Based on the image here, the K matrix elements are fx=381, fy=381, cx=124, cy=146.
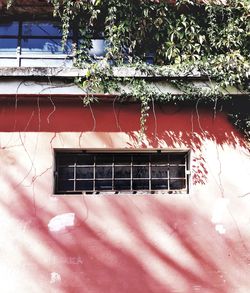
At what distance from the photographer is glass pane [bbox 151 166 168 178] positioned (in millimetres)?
5180

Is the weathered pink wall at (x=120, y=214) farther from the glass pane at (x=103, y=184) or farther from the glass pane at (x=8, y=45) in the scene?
the glass pane at (x=8, y=45)

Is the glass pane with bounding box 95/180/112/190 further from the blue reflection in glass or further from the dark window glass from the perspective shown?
the blue reflection in glass

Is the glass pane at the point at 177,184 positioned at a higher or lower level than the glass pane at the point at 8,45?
lower

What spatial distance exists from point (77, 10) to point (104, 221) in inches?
115

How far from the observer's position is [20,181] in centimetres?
493

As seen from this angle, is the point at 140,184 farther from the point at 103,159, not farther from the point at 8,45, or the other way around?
the point at 8,45

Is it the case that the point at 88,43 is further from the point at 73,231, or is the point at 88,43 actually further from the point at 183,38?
the point at 73,231

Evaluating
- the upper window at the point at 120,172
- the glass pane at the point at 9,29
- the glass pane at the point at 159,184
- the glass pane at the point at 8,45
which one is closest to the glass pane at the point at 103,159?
the upper window at the point at 120,172

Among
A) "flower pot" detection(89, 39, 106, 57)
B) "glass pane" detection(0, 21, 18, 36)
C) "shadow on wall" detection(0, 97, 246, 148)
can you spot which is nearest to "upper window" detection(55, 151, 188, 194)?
"shadow on wall" detection(0, 97, 246, 148)

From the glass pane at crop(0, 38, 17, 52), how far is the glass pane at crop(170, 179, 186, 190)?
294 centimetres

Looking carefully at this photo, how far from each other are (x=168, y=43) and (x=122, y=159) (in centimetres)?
170

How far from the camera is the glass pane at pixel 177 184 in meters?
5.18

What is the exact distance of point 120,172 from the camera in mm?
5148

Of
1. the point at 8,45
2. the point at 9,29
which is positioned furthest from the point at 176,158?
the point at 9,29
